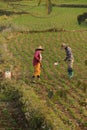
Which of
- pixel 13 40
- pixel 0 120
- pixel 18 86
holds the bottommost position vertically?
Answer: pixel 0 120

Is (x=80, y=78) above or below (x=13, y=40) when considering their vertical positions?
below

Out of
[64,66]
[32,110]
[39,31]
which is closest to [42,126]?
[32,110]

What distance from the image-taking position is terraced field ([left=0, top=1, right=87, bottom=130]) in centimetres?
928

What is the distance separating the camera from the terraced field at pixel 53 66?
9.28m

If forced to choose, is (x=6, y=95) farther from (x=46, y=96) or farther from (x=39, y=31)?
(x=39, y=31)

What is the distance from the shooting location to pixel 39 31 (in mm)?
31500

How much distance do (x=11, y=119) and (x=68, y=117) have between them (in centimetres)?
146

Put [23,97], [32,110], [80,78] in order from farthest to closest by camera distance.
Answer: [80,78] < [23,97] < [32,110]

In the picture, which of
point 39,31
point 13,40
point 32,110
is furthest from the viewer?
point 39,31

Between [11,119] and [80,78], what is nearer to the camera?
[11,119]

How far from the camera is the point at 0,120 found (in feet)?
29.7

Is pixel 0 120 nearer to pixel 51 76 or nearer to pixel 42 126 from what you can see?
pixel 42 126

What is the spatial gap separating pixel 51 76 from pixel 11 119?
5.51 meters

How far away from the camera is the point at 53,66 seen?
16.5 metres
